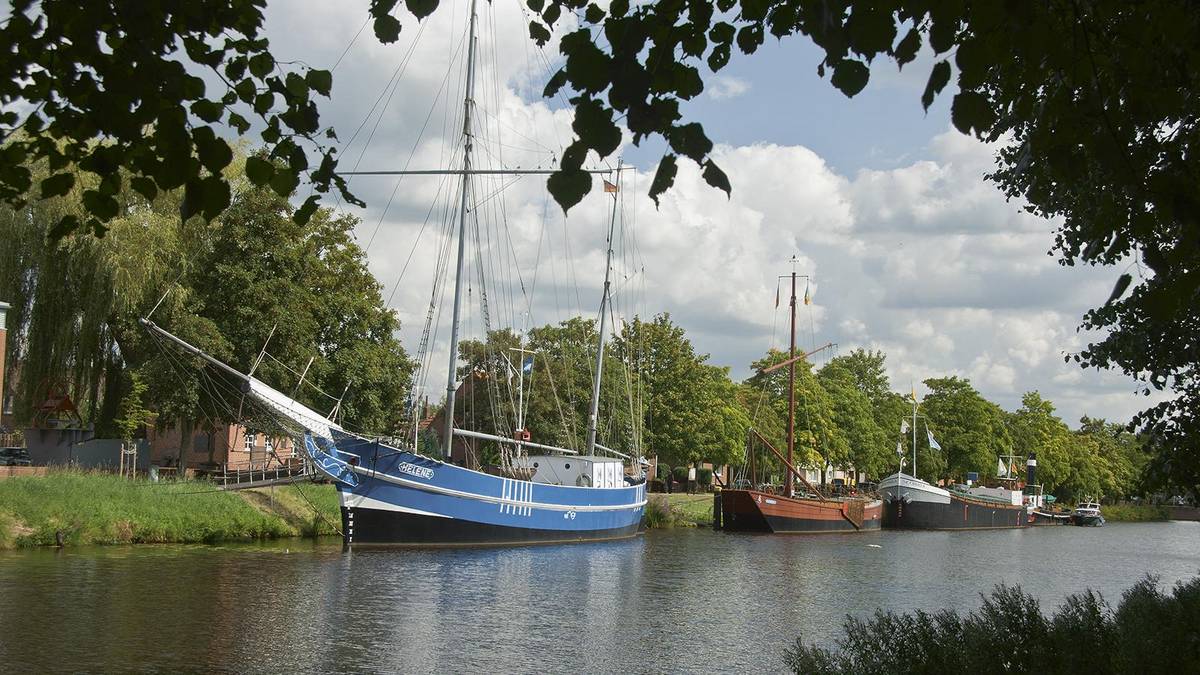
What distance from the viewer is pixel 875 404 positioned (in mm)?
93625

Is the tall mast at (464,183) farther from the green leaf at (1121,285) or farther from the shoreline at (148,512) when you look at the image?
the green leaf at (1121,285)

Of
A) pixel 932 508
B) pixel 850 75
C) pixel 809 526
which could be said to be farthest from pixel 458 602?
pixel 932 508

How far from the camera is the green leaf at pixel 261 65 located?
5.46 meters

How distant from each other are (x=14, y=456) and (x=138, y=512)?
35.4 ft

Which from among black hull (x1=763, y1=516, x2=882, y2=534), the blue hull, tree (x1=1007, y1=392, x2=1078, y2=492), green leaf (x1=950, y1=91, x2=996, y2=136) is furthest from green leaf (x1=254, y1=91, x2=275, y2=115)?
tree (x1=1007, y1=392, x2=1078, y2=492)

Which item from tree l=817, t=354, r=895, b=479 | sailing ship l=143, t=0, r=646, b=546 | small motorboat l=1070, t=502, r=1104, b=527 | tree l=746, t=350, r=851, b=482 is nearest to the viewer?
sailing ship l=143, t=0, r=646, b=546

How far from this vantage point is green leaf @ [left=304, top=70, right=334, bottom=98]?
17.6 ft

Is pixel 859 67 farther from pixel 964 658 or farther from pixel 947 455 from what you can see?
pixel 947 455

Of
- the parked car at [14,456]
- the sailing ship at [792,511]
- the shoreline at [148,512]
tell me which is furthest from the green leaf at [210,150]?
the sailing ship at [792,511]

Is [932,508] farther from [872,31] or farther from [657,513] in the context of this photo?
[872,31]

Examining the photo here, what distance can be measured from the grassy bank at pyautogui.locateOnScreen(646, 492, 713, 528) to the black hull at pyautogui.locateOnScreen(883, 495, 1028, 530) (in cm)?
1409

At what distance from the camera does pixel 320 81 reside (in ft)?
17.6

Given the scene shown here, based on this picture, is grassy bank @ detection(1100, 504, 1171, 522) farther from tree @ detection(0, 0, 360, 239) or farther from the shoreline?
tree @ detection(0, 0, 360, 239)

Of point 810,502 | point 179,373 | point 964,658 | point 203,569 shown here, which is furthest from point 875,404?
point 964,658
